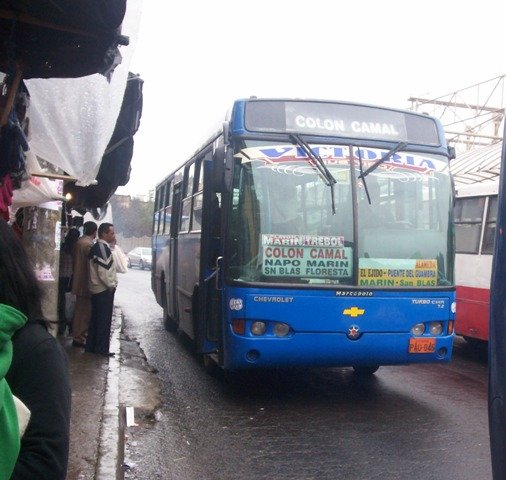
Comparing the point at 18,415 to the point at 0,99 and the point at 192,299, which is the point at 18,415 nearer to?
the point at 0,99

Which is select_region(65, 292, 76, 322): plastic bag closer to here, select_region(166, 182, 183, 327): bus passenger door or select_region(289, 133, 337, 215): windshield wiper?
select_region(166, 182, 183, 327): bus passenger door

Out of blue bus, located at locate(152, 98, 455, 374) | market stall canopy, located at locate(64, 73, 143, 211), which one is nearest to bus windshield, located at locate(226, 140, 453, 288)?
blue bus, located at locate(152, 98, 455, 374)

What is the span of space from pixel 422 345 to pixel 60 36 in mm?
4931

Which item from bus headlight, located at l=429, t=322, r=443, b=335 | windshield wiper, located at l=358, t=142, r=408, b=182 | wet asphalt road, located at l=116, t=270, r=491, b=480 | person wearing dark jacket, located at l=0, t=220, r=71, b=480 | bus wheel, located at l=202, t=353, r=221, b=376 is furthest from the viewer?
bus wheel, located at l=202, t=353, r=221, b=376

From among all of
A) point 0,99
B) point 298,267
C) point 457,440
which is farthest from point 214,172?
point 457,440

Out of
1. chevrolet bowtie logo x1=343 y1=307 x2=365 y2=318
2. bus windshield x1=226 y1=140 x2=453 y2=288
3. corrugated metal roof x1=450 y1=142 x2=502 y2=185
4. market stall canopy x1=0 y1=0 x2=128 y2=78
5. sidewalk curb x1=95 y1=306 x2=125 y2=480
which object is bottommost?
sidewalk curb x1=95 y1=306 x2=125 y2=480

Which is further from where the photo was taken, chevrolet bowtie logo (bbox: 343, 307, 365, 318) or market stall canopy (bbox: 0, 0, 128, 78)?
chevrolet bowtie logo (bbox: 343, 307, 365, 318)

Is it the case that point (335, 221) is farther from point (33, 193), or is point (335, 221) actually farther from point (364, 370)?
point (33, 193)

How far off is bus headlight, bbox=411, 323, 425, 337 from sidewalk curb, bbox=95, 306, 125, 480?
325 cm

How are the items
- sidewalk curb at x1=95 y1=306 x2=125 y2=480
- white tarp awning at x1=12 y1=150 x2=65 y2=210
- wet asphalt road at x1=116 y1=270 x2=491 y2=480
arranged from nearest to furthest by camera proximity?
1. sidewalk curb at x1=95 y1=306 x2=125 y2=480
2. wet asphalt road at x1=116 y1=270 x2=491 y2=480
3. white tarp awning at x1=12 y1=150 x2=65 y2=210

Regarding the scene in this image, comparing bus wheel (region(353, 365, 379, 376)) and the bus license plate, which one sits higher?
the bus license plate

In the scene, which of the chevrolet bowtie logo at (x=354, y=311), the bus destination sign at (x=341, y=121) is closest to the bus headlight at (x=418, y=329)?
the chevrolet bowtie logo at (x=354, y=311)

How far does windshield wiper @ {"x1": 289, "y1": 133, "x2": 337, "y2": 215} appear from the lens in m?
6.82

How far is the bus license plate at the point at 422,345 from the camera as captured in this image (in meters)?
6.91
